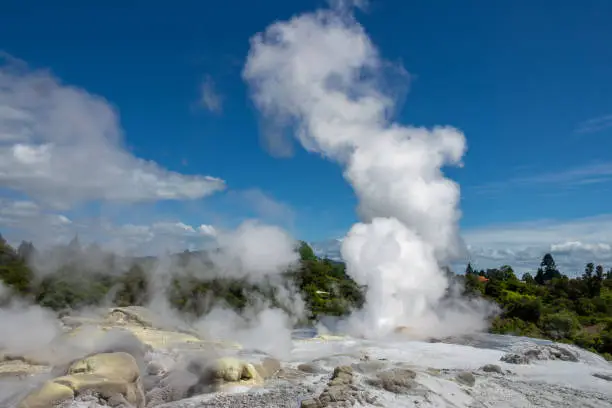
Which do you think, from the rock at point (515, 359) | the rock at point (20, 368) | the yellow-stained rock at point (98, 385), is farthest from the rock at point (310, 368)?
the rock at point (515, 359)

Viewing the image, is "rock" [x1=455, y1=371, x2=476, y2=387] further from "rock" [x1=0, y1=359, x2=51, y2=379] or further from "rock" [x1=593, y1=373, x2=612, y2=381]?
"rock" [x1=0, y1=359, x2=51, y2=379]

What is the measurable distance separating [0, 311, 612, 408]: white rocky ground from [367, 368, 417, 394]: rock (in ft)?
0.09

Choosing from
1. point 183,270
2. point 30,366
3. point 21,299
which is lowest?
point 30,366

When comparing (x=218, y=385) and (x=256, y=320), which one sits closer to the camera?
(x=218, y=385)

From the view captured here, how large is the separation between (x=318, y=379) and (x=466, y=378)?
4348mm

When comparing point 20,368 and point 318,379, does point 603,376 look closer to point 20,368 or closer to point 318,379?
point 318,379

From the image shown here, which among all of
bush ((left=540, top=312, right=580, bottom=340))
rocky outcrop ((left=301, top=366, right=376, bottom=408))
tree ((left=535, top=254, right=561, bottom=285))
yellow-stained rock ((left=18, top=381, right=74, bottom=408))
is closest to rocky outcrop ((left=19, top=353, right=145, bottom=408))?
yellow-stained rock ((left=18, top=381, right=74, bottom=408))

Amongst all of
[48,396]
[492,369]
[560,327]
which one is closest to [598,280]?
[560,327]

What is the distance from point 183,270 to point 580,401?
23.0 meters

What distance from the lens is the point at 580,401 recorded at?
14.6 m

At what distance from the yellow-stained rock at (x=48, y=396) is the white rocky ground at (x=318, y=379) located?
2.3 inches

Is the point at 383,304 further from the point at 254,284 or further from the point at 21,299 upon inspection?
the point at 21,299

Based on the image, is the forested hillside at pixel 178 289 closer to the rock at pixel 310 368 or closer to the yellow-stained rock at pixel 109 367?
the rock at pixel 310 368

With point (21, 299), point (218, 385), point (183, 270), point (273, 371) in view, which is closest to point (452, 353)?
point (273, 371)
